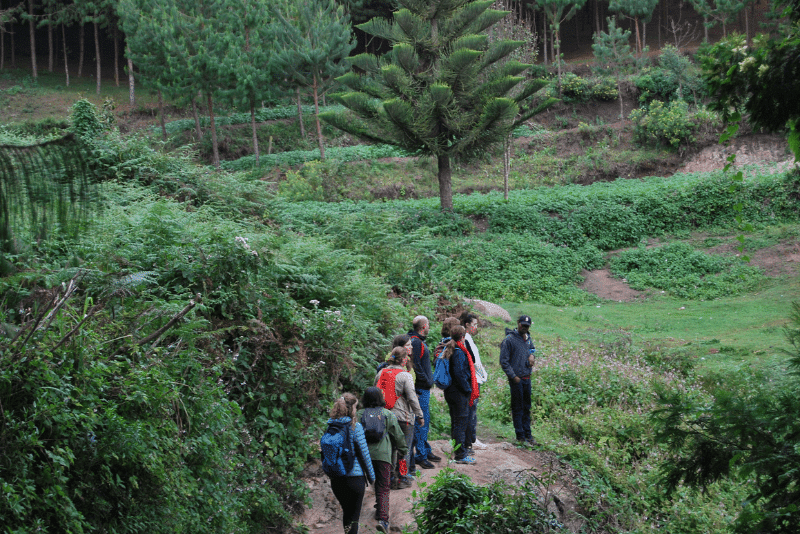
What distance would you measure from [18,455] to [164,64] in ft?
92.9

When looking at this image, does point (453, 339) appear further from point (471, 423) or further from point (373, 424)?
point (373, 424)

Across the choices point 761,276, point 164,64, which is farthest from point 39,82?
point 761,276

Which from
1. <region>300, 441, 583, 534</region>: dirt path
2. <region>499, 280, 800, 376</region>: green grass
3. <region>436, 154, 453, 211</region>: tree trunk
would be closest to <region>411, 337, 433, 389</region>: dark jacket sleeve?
<region>300, 441, 583, 534</region>: dirt path

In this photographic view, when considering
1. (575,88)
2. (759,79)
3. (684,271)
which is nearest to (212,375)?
(759,79)

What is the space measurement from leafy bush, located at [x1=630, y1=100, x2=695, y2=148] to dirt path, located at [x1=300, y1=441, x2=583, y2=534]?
25.9 metres

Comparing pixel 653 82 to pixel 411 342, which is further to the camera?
pixel 653 82

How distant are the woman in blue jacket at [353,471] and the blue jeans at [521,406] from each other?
269cm

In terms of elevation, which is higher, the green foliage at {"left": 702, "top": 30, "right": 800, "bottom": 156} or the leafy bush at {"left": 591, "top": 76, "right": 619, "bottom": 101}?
the leafy bush at {"left": 591, "top": 76, "right": 619, "bottom": 101}

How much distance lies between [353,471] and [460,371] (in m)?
1.91

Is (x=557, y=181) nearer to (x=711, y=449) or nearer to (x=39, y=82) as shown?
(x=711, y=449)

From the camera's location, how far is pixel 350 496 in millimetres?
5043

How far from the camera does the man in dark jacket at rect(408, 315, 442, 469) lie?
21.2 feet

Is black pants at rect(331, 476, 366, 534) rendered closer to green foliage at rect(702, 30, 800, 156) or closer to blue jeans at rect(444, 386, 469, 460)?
blue jeans at rect(444, 386, 469, 460)

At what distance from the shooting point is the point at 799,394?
2.81 meters
